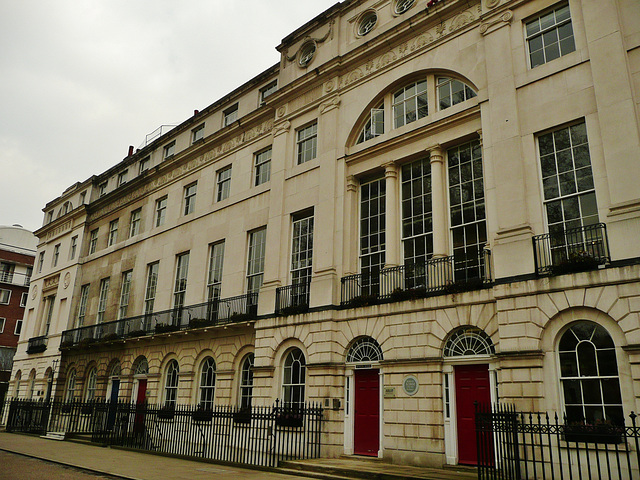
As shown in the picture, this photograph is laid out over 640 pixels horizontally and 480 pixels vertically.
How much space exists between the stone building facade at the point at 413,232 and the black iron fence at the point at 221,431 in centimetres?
78

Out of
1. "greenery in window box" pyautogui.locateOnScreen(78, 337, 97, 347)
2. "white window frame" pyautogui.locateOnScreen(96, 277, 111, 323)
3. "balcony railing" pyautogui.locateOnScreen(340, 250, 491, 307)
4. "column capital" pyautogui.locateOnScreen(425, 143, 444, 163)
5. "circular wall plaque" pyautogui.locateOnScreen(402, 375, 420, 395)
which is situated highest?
"column capital" pyautogui.locateOnScreen(425, 143, 444, 163)

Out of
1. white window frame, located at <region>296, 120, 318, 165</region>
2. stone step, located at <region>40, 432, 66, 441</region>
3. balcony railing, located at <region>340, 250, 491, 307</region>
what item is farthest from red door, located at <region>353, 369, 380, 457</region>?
stone step, located at <region>40, 432, 66, 441</region>

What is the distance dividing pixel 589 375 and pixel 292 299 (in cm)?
942

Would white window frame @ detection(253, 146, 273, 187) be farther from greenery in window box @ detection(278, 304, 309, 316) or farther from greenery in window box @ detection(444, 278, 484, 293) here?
greenery in window box @ detection(444, 278, 484, 293)

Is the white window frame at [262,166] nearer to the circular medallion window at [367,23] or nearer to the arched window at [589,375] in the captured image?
the circular medallion window at [367,23]

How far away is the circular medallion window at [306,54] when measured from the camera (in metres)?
20.1

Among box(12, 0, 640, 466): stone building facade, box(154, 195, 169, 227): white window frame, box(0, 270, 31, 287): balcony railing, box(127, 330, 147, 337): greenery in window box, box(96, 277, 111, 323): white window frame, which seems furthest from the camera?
box(0, 270, 31, 287): balcony railing

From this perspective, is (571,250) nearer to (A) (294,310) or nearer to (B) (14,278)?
(A) (294,310)

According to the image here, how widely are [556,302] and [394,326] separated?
4.49 metres

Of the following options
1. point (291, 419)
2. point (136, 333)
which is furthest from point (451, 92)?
point (136, 333)

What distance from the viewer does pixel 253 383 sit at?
58.0 ft

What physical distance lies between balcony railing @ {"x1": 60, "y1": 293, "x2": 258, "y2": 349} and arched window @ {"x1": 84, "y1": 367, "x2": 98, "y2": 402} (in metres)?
1.60

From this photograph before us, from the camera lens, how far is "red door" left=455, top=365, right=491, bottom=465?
12.5 meters

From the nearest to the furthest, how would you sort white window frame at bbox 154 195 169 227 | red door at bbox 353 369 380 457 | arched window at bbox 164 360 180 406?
red door at bbox 353 369 380 457
arched window at bbox 164 360 180 406
white window frame at bbox 154 195 169 227
